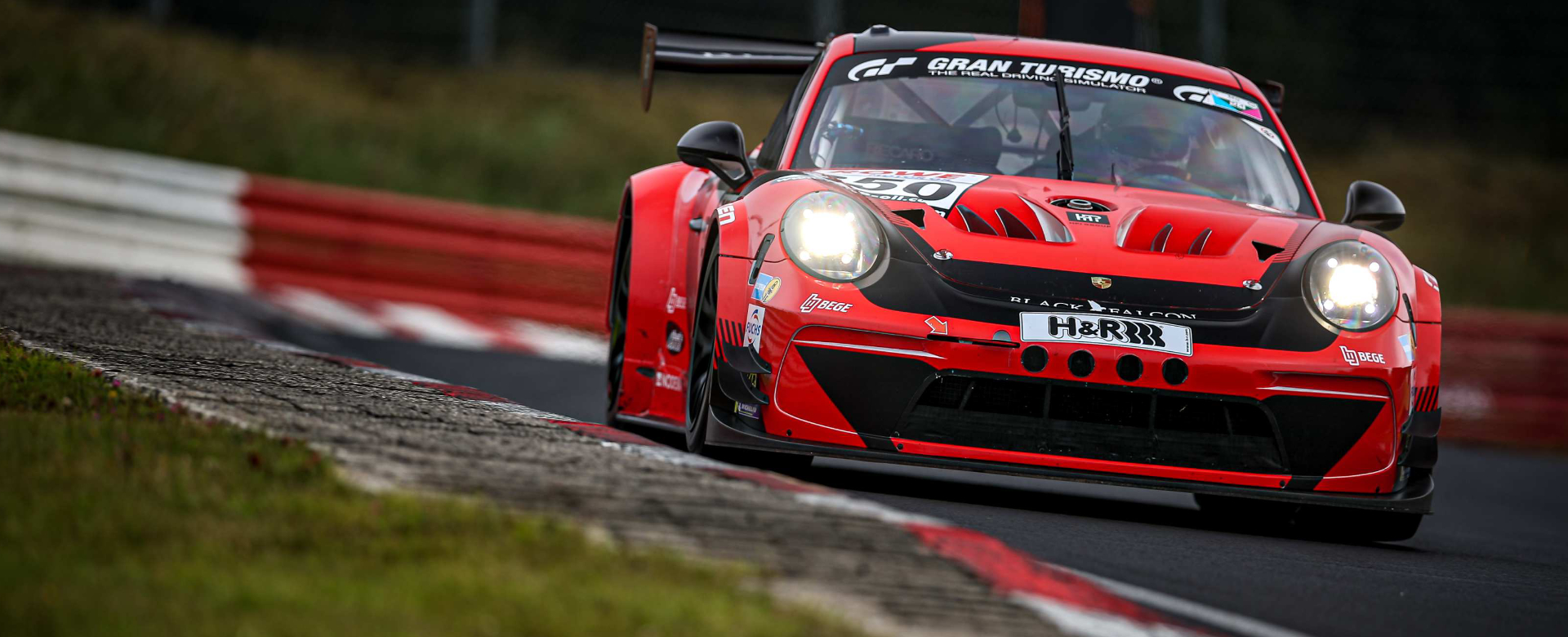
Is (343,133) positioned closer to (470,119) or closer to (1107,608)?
(470,119)

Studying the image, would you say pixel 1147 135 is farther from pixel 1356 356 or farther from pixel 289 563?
pixel 289 563

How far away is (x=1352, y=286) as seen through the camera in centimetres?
507

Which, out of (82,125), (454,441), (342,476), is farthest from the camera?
(82,125)

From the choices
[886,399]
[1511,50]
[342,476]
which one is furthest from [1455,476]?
[1511,50]

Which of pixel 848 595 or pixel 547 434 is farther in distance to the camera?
pixel 547 434

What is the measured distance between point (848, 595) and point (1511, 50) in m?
16.5

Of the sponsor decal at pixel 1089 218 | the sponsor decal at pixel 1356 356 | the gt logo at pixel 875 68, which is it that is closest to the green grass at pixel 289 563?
the sponsor decal at pixel 1089 218

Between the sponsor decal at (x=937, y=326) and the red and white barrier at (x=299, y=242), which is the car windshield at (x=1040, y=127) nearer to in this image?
the sponsor decal at (x=937, y=326)

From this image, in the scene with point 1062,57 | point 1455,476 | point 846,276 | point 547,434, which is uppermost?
point 1062,57

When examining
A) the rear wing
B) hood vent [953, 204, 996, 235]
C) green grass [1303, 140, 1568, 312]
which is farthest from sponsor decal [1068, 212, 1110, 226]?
green grass [1303, 140, 1568, 312]

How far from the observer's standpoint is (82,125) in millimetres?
15070

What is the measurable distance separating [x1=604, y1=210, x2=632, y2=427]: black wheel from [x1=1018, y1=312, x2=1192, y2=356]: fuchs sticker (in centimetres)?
195

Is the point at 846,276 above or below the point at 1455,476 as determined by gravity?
above

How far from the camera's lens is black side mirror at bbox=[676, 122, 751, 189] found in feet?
18.5
